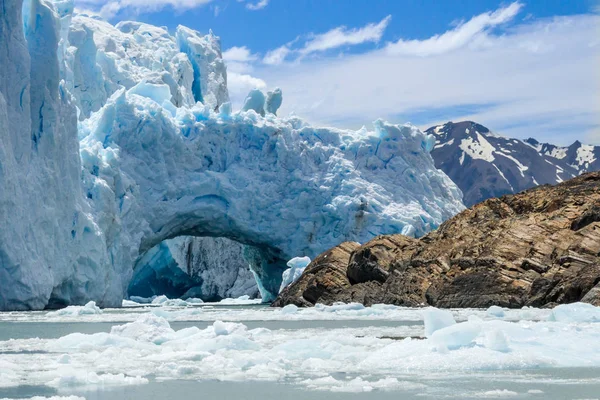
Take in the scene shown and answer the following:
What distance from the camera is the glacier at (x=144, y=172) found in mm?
25109

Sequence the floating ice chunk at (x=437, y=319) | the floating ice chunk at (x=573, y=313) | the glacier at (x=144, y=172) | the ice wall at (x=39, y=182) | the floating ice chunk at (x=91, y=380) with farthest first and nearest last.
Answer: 1. the glacier at (x=144, y=172)
2. the ice wall at (x=39, y=182)
3. the floating ice chunk at (x=573, y=313)
4. the floating ice chunk at (x=437, y=319)
5. the floating ice chunk at (x=91, y=380)

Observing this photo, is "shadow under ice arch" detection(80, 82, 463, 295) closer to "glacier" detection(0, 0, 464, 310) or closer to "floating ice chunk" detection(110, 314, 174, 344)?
"glacier" detection(0, 0, 464, 310)

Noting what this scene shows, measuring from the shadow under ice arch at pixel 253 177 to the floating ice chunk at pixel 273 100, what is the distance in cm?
392

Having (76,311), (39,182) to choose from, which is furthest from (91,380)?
(39,182)

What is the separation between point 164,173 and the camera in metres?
32.5

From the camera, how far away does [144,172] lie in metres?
32.1

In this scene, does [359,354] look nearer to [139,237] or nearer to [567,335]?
[567,335]

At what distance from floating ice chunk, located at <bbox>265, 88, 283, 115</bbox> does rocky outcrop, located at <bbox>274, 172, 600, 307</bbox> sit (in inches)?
536

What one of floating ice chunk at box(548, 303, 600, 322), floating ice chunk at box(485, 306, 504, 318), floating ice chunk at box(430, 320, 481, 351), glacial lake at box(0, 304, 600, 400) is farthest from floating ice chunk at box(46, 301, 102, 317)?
floating ice chunk at box(430, 320, 481, 351)

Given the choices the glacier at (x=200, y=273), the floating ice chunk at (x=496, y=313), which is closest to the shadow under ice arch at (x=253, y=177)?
the glacier at (x=200, y=273)

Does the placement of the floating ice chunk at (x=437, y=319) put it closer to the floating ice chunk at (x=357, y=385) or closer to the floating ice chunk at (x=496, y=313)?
the floating ice chunk at (x=357, y=385)

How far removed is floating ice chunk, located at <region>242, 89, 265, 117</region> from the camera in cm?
3866

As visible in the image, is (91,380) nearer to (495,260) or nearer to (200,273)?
(495,260)

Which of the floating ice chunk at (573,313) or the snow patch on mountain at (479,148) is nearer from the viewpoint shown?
the floating ice chunk at (573,313)
